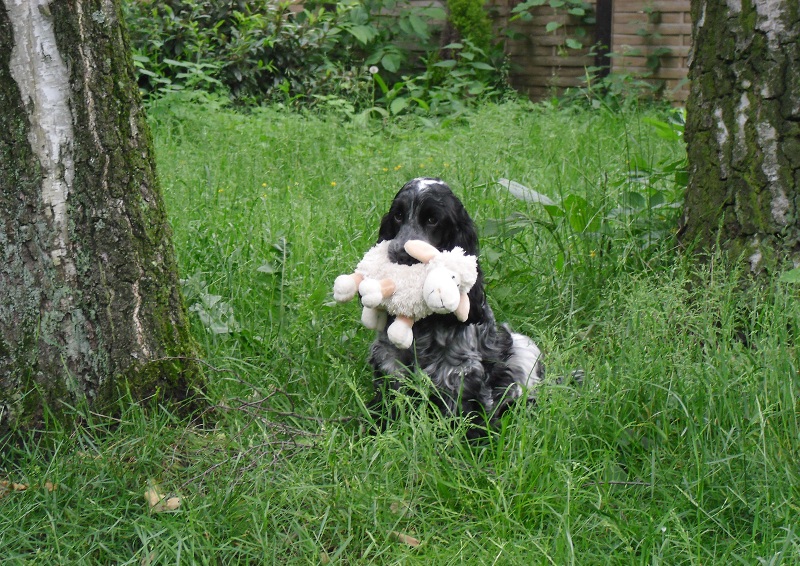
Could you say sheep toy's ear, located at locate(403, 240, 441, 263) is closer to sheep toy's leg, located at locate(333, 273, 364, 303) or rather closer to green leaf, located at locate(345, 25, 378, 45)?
sheep toy's leg, located at locate(333, 273, 364, 303)

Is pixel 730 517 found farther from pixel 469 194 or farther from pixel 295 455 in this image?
pixel 469 194

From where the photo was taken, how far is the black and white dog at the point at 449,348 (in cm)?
285

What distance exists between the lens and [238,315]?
12.4 ft

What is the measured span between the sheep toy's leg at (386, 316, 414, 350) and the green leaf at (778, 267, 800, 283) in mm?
1363

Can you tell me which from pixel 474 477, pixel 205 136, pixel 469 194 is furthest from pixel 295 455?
pixel 205 136

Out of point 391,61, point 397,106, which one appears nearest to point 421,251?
point 397,106

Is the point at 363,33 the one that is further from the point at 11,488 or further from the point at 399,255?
the point at 11,488

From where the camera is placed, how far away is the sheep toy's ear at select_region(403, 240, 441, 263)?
2.75 meters

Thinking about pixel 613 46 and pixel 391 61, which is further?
pixel 391 61

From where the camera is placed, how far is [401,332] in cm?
282

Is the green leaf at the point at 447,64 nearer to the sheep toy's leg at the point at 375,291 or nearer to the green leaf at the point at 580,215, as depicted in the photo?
the green leaf at the point at 580,215

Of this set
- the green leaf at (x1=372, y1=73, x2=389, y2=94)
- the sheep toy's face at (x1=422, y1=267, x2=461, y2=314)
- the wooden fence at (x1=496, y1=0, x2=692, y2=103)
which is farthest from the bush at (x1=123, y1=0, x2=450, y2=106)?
the sheep toy's face at (x1=422, y1=267, x2=461, y2=314)

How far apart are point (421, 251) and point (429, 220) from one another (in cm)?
15

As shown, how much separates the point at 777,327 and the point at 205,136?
5130 mm
